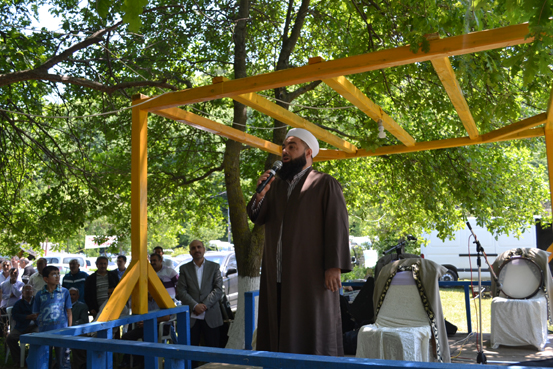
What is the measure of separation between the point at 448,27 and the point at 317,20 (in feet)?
15.1

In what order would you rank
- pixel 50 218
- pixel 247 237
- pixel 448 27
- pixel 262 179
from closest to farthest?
pixel 262 179 → pixel 448 27 → pixel 247 237 → pixel 50 218

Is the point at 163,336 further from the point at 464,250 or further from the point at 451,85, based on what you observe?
the point at 464,250

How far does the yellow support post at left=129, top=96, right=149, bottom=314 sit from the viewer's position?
4426 mm

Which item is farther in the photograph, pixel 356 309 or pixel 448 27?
pixel 356 309

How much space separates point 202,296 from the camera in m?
7.11

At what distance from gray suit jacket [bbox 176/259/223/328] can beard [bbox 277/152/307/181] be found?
353cm

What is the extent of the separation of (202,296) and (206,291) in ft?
0.29

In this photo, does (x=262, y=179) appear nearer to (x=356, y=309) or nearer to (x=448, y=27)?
(x=448, y=27)

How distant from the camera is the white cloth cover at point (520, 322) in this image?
676cm

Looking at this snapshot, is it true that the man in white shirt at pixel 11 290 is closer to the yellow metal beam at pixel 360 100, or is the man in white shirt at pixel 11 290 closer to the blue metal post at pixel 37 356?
the blue metal post at pixel 37 356

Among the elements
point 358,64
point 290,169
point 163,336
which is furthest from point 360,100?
point 163,336

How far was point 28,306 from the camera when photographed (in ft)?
28.1

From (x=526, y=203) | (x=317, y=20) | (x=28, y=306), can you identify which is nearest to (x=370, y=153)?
(x=317, y=20)

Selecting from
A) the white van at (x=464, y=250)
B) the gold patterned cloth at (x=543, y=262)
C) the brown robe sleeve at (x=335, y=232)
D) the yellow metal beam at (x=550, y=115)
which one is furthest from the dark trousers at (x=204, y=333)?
the white van at (x=464, y=250)
